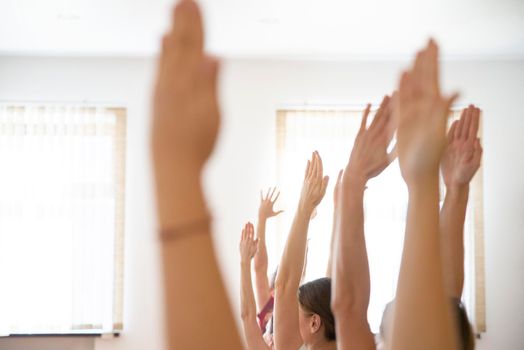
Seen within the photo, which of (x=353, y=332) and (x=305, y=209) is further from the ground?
(x=305, y=209)

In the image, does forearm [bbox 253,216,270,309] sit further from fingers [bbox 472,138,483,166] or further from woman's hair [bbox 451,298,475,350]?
fingers [bbox 472,138,483,166]

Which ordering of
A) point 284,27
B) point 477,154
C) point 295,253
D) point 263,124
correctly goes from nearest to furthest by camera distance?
point 477,154
point 295,253
point 284,27
point 263,124

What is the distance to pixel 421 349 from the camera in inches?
27.9

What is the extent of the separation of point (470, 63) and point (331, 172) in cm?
166

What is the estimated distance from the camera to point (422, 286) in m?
0.72

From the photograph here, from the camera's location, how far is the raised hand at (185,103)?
562mm

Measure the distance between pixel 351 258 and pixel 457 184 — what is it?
1.33ft

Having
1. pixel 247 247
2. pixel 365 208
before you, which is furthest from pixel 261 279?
pixel 365 208

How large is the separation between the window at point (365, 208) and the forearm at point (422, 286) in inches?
211

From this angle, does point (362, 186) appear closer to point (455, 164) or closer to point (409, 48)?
point (455, 164)

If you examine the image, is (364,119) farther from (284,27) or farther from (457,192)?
(284,27)

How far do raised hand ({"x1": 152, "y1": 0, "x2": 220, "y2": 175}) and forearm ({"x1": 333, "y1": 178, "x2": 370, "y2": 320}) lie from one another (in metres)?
0.50

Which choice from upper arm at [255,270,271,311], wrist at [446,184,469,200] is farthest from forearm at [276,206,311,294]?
upper arm at [255,270,271,311]

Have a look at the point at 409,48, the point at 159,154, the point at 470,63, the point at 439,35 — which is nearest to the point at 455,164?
the point at 159,154
